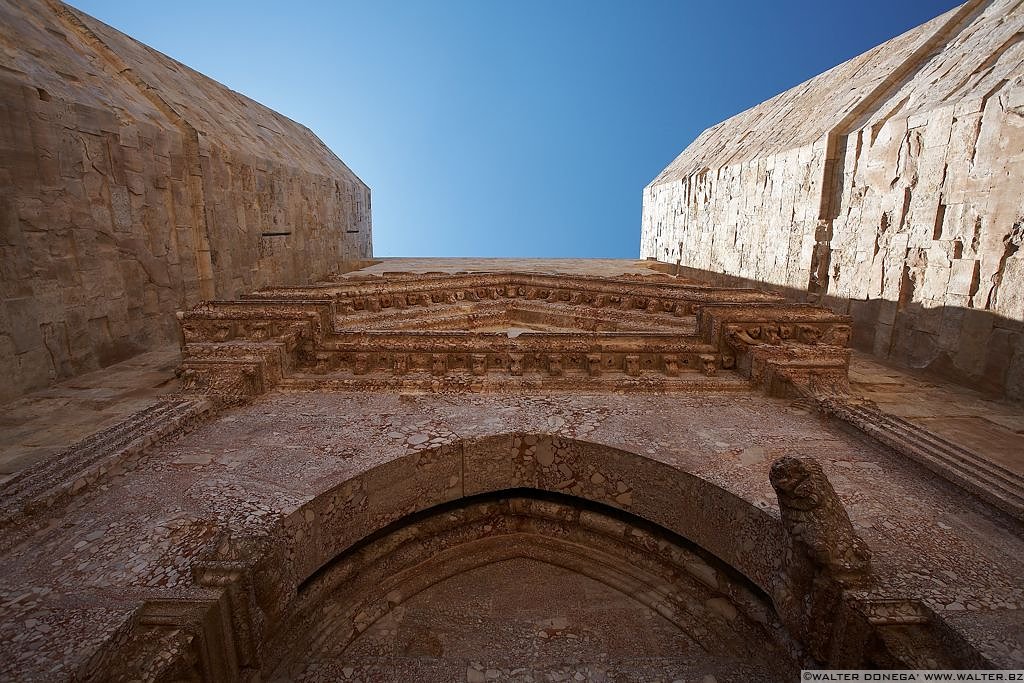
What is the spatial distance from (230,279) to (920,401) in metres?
8.52

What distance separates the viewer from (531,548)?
3.27 meters

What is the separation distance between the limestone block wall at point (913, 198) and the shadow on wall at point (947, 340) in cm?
1

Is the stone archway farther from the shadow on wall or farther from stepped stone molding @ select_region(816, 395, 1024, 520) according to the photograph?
the shadow on wall

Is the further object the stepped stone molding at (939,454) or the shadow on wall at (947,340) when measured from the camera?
the shadow on wall at (947,340)

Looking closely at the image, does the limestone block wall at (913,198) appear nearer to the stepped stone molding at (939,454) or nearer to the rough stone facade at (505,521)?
the rough stone facade at (505,521)

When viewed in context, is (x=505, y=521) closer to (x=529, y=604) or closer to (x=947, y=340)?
(x=529, y=604)

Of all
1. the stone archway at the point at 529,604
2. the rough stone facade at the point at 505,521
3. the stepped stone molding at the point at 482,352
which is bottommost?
the stone archway at the point at 529,604

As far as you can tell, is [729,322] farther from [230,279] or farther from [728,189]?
[230,279]

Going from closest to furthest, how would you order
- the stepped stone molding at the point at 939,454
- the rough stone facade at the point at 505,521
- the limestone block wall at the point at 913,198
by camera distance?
the rough stone facade at the point at 505,521 < the stepped stone molding at the point at 939,454 < the limestone block wall at the point at 913,198

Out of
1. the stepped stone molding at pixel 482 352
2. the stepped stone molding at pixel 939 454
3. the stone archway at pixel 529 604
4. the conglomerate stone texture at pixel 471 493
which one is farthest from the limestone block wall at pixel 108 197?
the stepped stone molding at pixel 939 454

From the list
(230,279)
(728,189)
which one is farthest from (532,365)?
(728,189)

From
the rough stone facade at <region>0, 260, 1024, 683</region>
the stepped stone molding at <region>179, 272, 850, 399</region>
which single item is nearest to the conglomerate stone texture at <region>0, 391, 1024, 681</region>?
the rough stone facade at <region>0, 260, 1024, 683</region>

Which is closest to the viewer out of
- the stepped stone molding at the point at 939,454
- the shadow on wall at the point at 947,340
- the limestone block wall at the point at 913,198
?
the stepped stone molding at the point at 939,454

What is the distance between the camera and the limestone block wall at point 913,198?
4.22m
